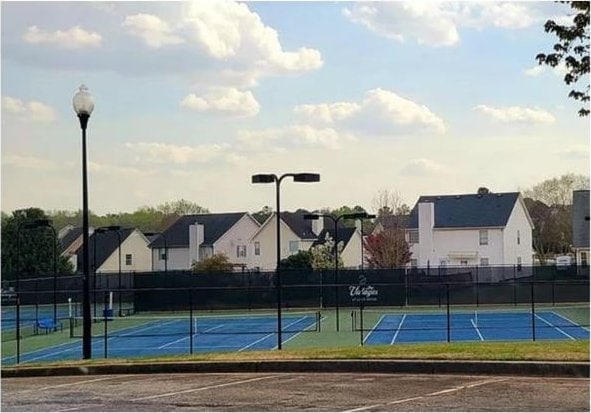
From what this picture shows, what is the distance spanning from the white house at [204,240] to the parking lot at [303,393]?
64814mm

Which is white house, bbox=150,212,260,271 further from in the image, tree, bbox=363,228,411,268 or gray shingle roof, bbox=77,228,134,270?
tree, bbox=363,228,411,268

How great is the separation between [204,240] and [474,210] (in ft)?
78.2

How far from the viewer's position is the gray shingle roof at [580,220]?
65.8m

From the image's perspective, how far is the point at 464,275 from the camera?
5634cm

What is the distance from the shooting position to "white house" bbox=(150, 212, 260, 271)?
79312mm

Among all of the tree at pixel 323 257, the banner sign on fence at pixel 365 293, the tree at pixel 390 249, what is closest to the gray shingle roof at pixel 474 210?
the tree at pixel 390 249

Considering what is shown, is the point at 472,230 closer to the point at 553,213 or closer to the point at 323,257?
the point at 323,257

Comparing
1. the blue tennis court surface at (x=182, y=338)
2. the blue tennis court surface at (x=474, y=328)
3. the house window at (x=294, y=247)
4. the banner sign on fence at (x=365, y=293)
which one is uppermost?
the house window at (x=294, y=247)

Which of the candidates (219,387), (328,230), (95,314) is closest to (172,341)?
(95,314)

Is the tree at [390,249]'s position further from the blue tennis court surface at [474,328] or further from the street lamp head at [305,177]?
the street lamp head at [305,177]

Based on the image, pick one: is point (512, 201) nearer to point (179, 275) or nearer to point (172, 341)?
point (179, 275)

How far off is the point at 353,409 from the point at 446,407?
1014mm

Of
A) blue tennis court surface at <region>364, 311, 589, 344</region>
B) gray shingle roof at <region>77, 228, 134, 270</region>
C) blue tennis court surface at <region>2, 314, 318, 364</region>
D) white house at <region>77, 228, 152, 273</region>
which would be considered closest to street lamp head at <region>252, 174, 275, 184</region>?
blue tennis court surface at <region>2, 314, 318, 364</region>

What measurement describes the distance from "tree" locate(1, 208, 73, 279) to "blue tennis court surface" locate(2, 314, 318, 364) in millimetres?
22896
